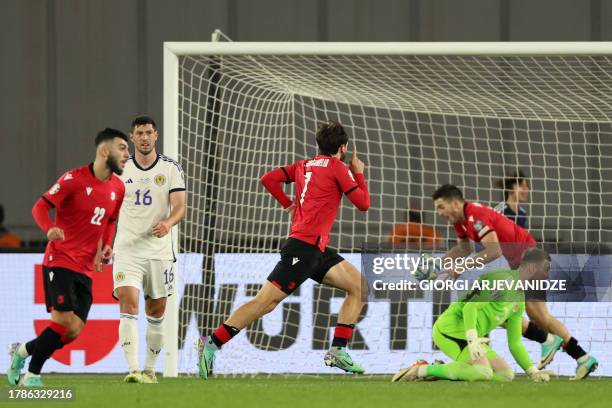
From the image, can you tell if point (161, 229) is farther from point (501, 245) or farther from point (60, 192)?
point (501, 245)

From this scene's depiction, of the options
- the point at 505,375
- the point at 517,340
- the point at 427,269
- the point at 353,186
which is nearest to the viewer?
the point at 353,186

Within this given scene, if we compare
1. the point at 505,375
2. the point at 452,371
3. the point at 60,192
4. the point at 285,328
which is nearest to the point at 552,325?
the point at 505,375

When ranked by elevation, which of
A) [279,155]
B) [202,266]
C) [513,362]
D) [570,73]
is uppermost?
[570,73]

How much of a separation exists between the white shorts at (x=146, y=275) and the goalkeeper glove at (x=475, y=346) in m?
2.11

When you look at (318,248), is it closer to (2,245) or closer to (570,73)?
(570,73)

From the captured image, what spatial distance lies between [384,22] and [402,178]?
6.45ft

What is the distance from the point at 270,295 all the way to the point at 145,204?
109 cm

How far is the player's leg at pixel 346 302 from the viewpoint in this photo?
372 inches

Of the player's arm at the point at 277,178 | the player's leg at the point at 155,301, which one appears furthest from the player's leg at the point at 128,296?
the player's arm at the point at 277,178

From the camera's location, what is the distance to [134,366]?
30.3 feet

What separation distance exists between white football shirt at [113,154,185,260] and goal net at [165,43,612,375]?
1185 mm

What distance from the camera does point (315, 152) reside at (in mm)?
12727

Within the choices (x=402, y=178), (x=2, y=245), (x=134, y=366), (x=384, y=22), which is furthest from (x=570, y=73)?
(x=2, y=245)

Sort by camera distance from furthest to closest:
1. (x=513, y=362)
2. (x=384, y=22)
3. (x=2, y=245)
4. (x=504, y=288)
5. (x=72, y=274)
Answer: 1. (x=384, y=22)
2. (x=2, y=245)
3. (x=513, y=362)
4. (x=504, y=288)
5. (x=72, y=274)
